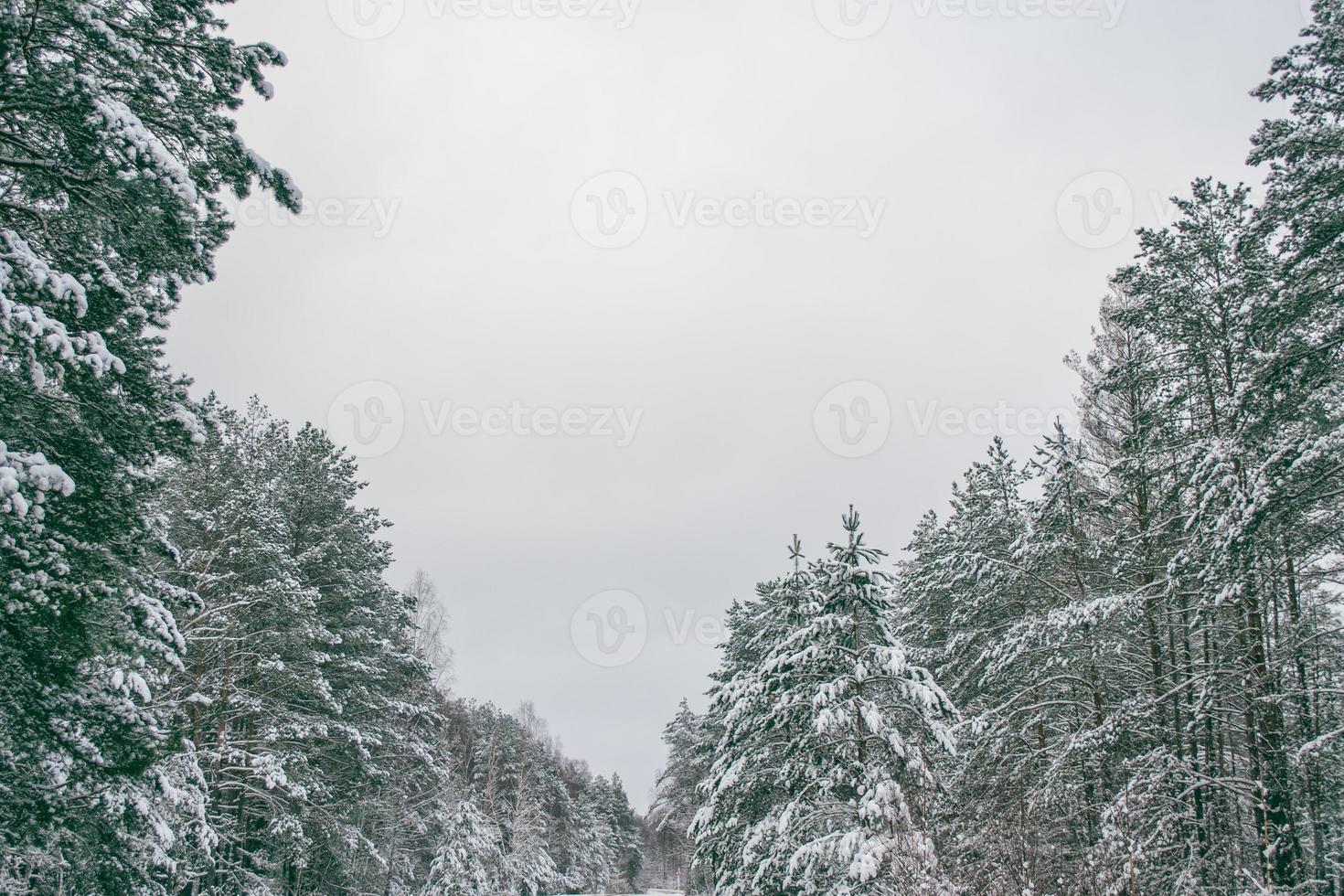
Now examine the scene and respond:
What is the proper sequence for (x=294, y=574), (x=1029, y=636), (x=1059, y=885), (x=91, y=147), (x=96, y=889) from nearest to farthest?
1. (x=91, y=147)
2. (x=96, y=889)
3. (x=1059, y=885)
4. (x=1029, y=636)
5. (x=294, y=574)

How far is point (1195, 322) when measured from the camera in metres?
12.4

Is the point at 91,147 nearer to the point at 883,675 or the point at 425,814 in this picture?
the point at 883,675

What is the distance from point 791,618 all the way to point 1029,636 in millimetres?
5160

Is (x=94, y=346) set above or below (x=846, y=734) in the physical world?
above

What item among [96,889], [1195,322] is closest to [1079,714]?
[1195,322]

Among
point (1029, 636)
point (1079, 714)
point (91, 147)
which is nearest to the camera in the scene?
point (91, 147)

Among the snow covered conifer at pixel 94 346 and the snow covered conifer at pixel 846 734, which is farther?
the snow covered conifer at pixel 846 734

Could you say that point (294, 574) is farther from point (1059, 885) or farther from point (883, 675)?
point (1059, 885)

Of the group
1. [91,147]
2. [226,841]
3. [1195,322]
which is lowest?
[226,841]

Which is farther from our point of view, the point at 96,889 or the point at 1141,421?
the point at 1141,421

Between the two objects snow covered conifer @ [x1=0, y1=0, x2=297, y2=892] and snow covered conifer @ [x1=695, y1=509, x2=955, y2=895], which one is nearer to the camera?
snow covered conifer @ [x1=0, y1=0, x2=297, y2=892]

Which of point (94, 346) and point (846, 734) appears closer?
point (94, 346)

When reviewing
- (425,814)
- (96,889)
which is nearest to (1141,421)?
(96,889)

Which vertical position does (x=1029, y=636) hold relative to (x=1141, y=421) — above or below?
below
